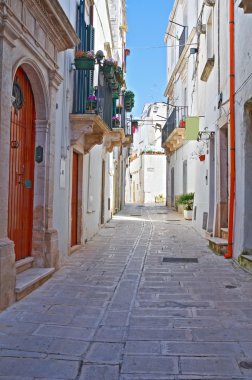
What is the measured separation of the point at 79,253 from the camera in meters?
9.04

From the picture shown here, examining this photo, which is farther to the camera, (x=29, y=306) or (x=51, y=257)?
(x=51, y=257)

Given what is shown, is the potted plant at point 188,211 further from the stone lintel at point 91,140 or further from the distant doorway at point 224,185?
the stone lintel at point 91,140

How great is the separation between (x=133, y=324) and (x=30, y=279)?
6.24 feet

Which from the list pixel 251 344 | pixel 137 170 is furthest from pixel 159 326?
pixel 137 170

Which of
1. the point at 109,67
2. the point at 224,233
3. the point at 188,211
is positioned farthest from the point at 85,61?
the point at 188,211

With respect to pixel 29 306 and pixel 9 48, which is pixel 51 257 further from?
pixel 9 48

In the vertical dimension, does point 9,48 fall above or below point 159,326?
above

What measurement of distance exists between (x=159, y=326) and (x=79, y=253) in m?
4.92

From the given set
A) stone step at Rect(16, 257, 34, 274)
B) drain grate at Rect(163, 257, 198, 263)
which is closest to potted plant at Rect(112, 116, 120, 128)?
drain grate at Rect(163, 257, 198, 263)

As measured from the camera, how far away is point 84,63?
8367 millimetres

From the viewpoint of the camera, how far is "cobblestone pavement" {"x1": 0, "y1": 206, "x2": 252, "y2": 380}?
3271mm

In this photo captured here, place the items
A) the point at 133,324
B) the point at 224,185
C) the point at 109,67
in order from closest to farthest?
the point at 133,324
the point at 109,67
the point at 224,185

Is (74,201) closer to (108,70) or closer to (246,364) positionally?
(108,70)

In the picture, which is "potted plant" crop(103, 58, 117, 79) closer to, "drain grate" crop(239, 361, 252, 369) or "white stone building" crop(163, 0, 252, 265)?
"white stone building" crop(163, 0, 252, 265)
